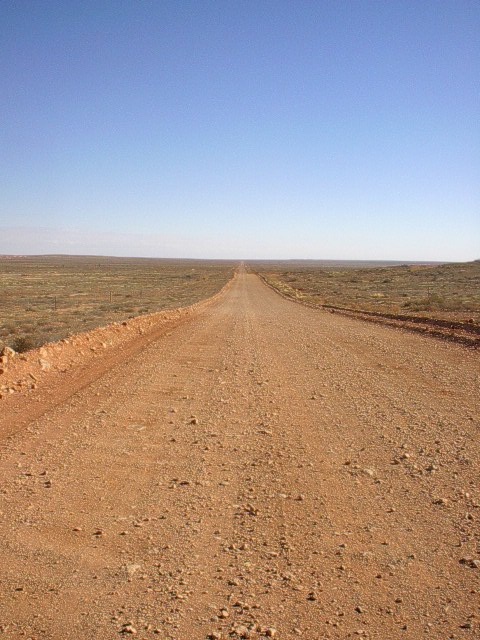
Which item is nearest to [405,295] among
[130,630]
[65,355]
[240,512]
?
[65,355]

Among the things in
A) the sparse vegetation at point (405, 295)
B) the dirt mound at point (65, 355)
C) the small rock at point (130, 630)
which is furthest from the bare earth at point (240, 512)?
the sparse vegetation at point (405, 295)

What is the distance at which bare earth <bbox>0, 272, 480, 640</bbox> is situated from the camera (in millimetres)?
3615

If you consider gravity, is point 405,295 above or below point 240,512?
below

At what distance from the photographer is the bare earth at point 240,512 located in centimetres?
362

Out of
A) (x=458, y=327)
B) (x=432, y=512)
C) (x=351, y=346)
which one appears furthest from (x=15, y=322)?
(x=432, y=512)

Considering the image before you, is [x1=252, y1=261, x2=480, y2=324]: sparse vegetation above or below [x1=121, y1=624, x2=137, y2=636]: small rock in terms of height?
below

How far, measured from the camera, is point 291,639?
11.0ft

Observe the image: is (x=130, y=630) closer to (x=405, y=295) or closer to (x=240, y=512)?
(x=240, y=512)

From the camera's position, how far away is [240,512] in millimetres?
5070

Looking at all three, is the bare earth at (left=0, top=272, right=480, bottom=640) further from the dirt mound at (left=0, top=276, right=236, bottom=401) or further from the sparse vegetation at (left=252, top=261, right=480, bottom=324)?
the sparse vegetation at (left=252, top=261, right=480, bottom=324)

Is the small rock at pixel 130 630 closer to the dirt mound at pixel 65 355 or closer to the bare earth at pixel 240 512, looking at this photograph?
the bare earth at pixel 240 512

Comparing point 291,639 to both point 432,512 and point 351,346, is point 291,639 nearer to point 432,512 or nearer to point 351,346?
point 432,512

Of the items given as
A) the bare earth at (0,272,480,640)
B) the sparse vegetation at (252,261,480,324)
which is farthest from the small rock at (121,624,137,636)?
the sparse vegetation at (252,261,480,324)

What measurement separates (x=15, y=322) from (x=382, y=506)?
2412cm
